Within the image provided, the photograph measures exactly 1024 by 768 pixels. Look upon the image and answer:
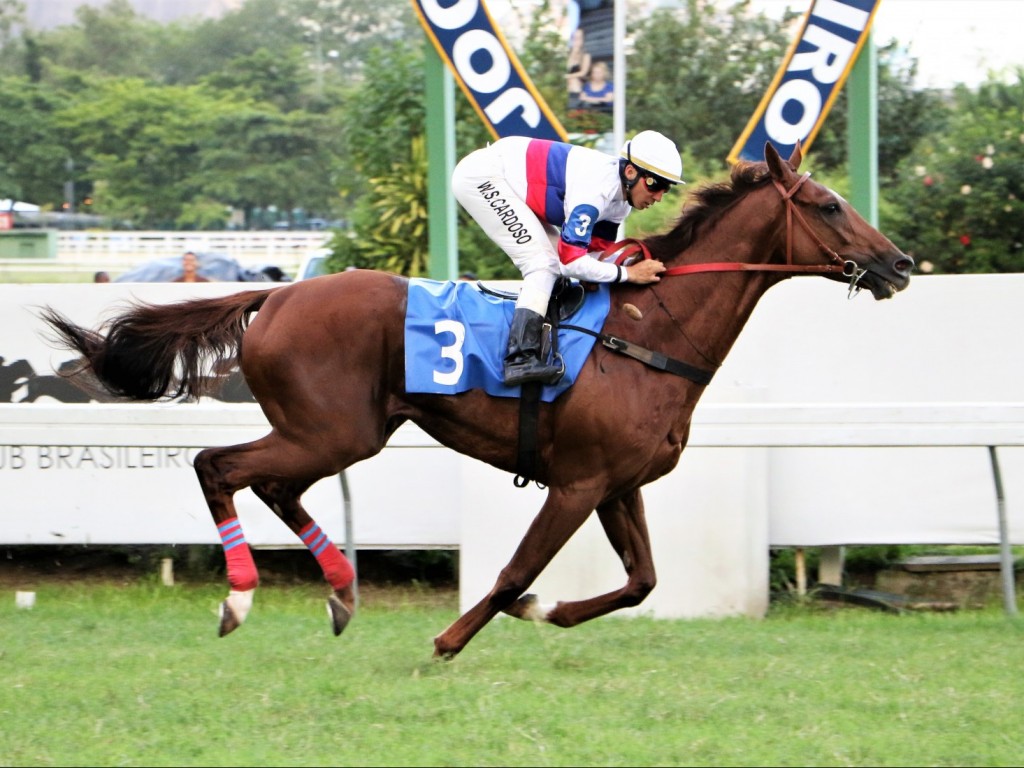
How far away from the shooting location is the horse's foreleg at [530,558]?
4895 millimetres

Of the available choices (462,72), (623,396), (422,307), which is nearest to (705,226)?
(623,396)

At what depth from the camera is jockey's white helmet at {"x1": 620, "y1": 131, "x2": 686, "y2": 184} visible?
4.86 m

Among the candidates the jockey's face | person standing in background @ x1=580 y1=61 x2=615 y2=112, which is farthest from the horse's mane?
person standing in background @ x1=580 y1=61 x2=615 y2=112

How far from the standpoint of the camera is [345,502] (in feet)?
21.0

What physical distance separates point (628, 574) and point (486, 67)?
4.45 meters

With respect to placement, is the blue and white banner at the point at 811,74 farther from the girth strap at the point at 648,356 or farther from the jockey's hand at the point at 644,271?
the girth strap at the point at 648,356

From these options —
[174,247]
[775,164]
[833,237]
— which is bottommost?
[174,247]

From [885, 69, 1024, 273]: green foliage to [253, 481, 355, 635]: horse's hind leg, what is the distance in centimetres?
832

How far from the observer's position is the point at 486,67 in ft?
28.7

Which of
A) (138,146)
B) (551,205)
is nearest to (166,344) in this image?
(551,205)

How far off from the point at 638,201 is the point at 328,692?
204cm

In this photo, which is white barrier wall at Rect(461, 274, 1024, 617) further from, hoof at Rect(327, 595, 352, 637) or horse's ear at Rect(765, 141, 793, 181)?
horse's ear at Rect(765, 141, 793, 181)

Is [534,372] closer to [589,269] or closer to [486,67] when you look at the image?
[589,269]

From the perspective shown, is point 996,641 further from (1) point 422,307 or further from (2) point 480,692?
(1) point 422,307
